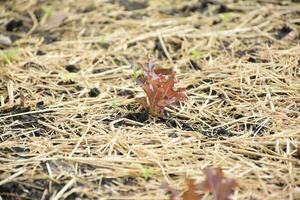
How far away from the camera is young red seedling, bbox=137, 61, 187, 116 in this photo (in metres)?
1.96

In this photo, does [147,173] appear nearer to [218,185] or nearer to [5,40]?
[218,185]

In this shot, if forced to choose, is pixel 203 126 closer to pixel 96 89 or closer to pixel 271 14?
pixel 96 89

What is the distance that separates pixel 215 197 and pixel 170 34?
5.57ft

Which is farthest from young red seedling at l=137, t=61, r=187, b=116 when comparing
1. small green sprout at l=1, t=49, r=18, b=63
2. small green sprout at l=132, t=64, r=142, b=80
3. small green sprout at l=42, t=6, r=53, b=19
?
small green sprout at l=42, t=6, r=53, b=19

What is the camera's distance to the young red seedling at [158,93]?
6.42ft

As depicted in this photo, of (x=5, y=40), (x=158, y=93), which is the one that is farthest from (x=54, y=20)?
(x=158, y=93)

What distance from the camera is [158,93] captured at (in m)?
1.95

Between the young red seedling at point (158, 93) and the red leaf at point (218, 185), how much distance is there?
2.01ft

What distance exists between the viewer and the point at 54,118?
1.98m

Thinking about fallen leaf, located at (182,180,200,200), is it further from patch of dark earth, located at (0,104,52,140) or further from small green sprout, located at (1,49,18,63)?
small green sprout, located at (1,49,18,63)

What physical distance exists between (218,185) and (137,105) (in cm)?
81

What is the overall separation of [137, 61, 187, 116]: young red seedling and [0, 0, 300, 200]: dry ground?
6 centimetres

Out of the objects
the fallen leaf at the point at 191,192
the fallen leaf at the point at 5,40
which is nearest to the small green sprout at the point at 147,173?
the fallen leaf at the point at 191,192

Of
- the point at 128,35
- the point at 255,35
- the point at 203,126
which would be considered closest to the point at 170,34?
the point at 128,35
